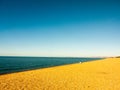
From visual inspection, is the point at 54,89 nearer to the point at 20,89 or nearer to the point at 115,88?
the point at 20,89

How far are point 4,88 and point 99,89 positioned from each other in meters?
7.30

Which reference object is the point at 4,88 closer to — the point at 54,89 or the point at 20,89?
the point at 20,89

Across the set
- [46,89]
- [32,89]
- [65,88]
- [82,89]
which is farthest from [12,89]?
[82,89]

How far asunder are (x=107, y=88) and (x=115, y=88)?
2.02 ft

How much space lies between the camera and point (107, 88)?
11.7 metres

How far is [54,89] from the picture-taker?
1127 cm

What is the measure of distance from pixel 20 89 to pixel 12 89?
593 millimetres

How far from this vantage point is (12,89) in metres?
11.0

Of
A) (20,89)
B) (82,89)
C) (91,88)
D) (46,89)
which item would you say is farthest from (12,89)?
(91,88)

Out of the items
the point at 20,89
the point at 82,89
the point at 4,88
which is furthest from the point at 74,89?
the point at 4,88

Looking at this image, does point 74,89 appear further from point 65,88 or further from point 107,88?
point 107,88

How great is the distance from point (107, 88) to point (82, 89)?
205cm

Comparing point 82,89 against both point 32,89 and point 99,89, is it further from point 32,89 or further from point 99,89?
point 32,89

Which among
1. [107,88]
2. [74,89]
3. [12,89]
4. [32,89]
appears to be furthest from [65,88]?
[12,89]
